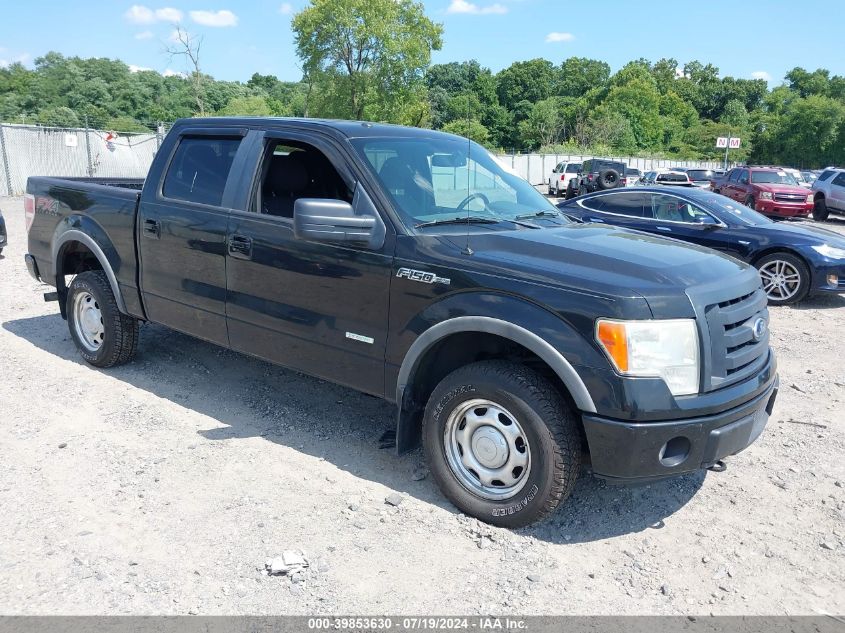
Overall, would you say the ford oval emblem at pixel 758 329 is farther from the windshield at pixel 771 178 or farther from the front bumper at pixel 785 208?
the windshield at pixel 771 178

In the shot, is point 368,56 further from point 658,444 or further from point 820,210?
point 658,444

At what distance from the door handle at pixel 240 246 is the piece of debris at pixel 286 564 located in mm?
1970

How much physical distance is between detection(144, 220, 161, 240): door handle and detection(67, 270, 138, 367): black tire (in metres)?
0.84

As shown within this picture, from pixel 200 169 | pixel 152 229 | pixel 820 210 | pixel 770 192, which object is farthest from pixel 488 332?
pixel 820 210

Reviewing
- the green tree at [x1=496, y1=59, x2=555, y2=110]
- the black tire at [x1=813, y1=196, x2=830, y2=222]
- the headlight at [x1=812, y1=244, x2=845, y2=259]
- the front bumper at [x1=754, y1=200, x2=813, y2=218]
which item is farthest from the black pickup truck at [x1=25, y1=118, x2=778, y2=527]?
the green tree at [x1=496, y1=59, x2=555, y2=110]

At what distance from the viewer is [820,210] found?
23172 millimetres

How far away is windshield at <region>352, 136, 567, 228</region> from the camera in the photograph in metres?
4.06

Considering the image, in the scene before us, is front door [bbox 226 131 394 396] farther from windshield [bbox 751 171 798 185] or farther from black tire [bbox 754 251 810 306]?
windshield [bbox 751 171 798 185]

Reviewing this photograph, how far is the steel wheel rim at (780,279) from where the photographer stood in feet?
31.3

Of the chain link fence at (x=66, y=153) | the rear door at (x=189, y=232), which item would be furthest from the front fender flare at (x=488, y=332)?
the chain link fence at (x=66, y=153)

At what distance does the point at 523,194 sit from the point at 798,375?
340 centimetres

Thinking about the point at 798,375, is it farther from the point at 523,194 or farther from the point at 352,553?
the point at 352,553

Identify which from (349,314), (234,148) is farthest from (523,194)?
(234,148)

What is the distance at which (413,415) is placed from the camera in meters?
3.91
